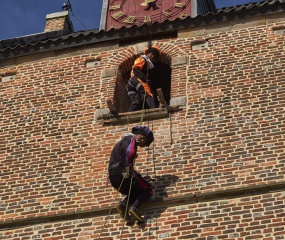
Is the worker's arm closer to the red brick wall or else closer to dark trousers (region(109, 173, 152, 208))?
dark trousers (region(109, 173, 152, 208))

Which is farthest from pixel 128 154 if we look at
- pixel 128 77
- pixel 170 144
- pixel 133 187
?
pixel 128 77

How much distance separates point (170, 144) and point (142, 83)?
1.92m

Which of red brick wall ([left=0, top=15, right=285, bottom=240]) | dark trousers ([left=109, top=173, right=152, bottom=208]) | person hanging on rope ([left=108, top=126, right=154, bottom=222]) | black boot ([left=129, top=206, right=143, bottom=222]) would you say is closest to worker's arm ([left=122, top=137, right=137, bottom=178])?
person hanging on rope ([left=108, top=126, right=154, bottom=222])

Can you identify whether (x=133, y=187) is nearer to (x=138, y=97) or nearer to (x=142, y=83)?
(x=138, y=97)

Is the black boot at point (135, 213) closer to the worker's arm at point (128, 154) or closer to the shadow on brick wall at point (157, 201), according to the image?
the shadow on brick wall at point (157, 201)

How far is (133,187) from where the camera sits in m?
11.1

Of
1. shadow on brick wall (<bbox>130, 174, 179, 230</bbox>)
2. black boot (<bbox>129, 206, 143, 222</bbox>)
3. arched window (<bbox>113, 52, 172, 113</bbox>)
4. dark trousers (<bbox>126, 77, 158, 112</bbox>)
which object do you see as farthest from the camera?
arched window (<bbox>113, 52, 172, 113</bbox>)

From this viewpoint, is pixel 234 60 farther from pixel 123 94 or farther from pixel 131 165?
pixel 131 165

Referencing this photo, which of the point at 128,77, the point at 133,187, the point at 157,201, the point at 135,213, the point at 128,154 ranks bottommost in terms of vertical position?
the point at 135,213

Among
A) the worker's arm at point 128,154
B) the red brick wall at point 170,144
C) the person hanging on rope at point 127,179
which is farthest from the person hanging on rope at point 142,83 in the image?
the person hanging on rope at point 127,179

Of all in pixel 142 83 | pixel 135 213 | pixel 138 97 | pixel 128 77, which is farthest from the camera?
pixel 128 77

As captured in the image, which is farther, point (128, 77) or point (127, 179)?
point (128, 77)

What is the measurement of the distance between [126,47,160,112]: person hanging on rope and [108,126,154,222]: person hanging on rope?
1985mm

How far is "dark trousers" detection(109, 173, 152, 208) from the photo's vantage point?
1101 centimetres
